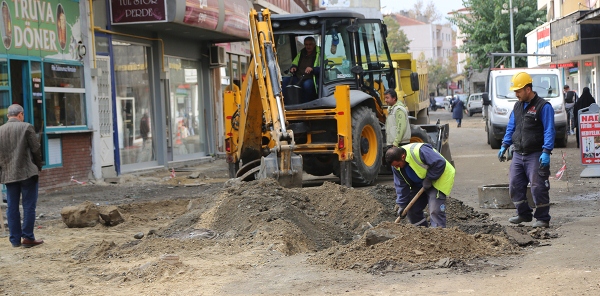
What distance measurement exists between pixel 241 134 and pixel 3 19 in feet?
15.8

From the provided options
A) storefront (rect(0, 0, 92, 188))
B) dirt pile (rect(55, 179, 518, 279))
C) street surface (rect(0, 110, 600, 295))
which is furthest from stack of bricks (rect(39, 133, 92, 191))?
dirt pile (rect(55, 179, 518, 279))

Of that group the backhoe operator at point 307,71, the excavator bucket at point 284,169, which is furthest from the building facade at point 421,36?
the excavator bucket at point 284,169

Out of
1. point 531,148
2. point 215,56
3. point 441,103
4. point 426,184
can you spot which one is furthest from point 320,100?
point 441,103

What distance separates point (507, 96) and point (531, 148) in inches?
625

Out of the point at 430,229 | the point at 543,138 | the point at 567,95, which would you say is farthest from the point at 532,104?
the point at 567,95

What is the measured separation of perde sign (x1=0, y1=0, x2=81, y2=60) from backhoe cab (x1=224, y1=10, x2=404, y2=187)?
402cm

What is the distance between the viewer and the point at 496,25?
58250 mm

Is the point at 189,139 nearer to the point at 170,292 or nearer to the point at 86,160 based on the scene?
the point at 86,160

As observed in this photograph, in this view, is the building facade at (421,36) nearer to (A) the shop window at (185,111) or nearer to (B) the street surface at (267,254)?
(A) the shop window at (185,111)

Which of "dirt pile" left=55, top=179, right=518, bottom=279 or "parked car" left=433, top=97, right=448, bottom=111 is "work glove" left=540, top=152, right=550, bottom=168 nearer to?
"dirt pile" left=55, top=179, right=518, bottom=279

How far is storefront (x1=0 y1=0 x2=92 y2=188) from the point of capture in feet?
51.5

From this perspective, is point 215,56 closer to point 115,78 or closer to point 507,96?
point 115,78

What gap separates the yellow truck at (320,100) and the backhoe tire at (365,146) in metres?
0.02

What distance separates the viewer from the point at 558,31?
4084 centimetres
